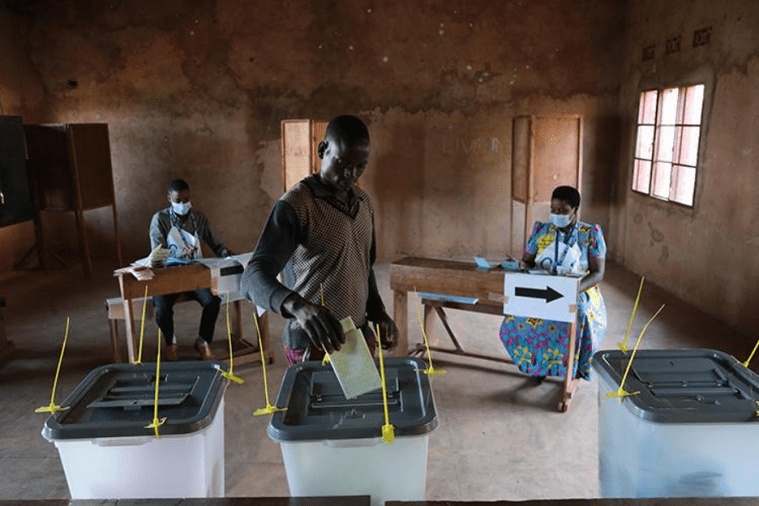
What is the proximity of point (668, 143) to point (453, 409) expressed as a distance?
12.8 feet

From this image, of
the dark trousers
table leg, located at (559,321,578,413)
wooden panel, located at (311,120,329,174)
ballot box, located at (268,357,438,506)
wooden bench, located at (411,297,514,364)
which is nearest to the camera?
ballot box, located at (268,357,438,506)

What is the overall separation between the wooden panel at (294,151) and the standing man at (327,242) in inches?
150

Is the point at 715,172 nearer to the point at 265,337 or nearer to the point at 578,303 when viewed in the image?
the point at 578,303

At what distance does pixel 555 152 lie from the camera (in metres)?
5.87

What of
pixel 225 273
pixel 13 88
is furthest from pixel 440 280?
pixel 13 88

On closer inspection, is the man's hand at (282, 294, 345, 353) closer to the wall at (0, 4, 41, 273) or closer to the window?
the window

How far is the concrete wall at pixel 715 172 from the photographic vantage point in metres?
4.45

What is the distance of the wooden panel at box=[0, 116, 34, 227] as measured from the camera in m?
5.95

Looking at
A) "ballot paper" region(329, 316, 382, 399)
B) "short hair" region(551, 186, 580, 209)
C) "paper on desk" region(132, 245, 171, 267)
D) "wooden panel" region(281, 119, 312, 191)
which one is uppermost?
"wooden panel" region(281, 119, 312, 191)

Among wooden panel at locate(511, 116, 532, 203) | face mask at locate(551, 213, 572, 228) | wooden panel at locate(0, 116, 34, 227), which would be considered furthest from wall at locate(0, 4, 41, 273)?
face mask at locate(551, 213, 572, 228)

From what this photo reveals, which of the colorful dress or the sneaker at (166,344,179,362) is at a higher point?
the colorful dress

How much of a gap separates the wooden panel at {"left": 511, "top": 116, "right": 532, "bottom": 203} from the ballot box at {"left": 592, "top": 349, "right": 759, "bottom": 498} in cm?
458

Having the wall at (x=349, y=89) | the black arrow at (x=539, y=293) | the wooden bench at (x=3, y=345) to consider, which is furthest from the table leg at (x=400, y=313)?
the wall at (x=349, y=89)

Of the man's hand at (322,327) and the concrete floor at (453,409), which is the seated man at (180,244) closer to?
the concrete floor at (453,409)
